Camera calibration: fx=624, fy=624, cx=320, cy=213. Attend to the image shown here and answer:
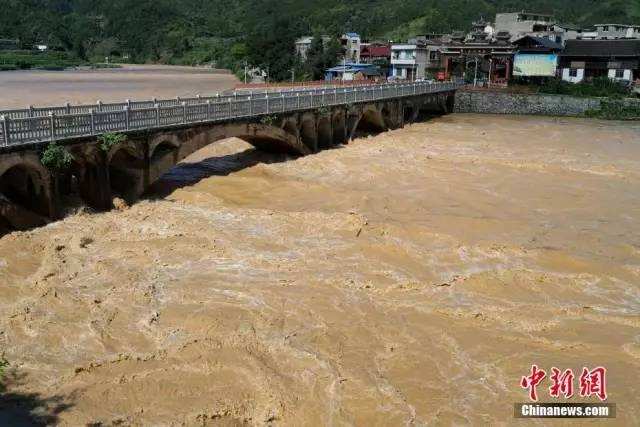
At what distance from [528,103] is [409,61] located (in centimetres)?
2624

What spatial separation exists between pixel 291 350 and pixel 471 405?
3714 millimetres

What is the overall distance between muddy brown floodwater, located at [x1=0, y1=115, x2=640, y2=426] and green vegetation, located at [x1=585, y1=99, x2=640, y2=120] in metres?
38.8

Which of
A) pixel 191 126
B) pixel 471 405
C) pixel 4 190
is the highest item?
pixel 191 126

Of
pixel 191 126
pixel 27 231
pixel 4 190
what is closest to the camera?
pixel 27 231

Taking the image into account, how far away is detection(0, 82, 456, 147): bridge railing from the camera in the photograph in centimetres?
1842

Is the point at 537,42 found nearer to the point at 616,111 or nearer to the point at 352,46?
the point at 616,111

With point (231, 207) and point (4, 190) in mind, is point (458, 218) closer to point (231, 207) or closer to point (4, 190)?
point (231, 207)

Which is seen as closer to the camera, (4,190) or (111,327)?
(111,327)

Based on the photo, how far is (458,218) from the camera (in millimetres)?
22516

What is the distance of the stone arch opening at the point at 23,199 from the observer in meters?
18.5

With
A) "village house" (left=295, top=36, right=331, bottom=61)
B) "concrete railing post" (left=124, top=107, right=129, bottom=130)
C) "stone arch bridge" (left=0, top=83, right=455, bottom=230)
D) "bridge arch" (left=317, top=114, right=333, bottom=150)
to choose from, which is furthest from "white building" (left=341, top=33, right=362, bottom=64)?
"concrete railing post" (left=124, top=107, right=129, bottom=130)

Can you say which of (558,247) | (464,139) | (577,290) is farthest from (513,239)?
(464,139)

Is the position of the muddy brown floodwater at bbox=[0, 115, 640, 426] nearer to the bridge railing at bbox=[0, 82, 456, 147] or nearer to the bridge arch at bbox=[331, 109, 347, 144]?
the bridge railing at bbox=[0, 82, 456, 147]

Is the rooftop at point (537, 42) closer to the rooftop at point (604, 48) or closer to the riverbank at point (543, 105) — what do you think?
the rooftop at point (604, 48)
